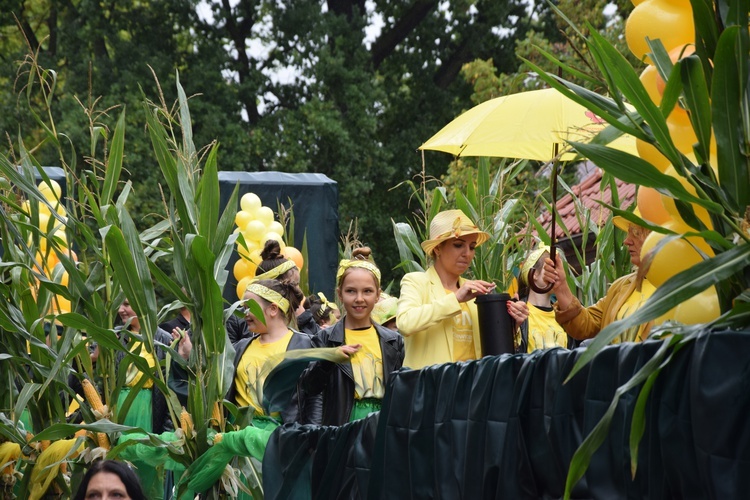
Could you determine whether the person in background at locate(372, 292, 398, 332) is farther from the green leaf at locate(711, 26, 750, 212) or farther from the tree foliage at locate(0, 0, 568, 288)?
the tree foliage at locate(0, 0, 568, 288)

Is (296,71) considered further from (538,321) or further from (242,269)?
(538,321)

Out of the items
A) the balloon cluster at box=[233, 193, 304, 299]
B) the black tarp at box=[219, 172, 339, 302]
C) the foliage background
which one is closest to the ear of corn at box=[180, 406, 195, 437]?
the balloon cluster at box=[233, 193, 304, 299]

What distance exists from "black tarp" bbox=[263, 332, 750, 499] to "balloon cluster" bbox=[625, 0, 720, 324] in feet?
1.75

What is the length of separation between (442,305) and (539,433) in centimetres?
231

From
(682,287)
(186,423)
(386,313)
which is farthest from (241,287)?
(682,287)

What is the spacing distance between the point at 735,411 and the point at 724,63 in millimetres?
724

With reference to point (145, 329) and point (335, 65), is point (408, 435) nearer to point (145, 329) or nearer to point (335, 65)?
point (145, 329)

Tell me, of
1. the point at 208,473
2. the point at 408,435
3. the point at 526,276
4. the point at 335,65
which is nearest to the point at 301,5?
the point at 335,65

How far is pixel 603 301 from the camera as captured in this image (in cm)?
488

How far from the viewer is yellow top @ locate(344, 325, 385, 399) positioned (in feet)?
18.9

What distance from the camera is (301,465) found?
3920mm

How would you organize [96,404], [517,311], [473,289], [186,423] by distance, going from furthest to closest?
[96,404] < [186,423] < [473,289] < [517,311]

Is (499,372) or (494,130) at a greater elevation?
(494,130)

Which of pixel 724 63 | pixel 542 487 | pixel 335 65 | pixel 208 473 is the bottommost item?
pixel 208 473
